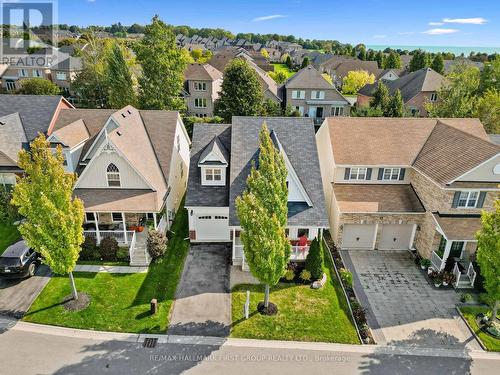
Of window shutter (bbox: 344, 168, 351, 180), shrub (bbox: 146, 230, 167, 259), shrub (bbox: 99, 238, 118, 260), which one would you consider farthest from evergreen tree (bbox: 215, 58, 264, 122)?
shrub (bbox: 99, 238, 118, 260)

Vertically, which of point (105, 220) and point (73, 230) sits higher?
point (73, 230)

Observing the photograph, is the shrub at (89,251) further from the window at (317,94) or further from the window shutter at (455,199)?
the window at (317,94)

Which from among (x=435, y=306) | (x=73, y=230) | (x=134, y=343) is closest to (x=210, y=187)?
(x=73, y=230)

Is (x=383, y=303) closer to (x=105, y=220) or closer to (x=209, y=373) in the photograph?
(x=209, y=373)

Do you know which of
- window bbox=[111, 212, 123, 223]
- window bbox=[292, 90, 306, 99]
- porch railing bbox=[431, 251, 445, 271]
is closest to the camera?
porch railing bbox=[431, 251, 445, 271]

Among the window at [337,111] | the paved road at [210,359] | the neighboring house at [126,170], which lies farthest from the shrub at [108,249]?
the window at [337,111]

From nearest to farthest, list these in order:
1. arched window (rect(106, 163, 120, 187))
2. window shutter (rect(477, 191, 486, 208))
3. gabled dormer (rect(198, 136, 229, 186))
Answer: window shutter (rect(477, 191, 486, 208)) < arched window (rect(106, 163, 120, 187)) < gabled dormer (rect(198, 136, 229, 186))

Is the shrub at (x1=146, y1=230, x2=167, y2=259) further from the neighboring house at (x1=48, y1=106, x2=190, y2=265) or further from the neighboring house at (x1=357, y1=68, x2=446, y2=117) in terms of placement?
the neighboring house at (x1=357, y1=68, x2=446, y2=117)
